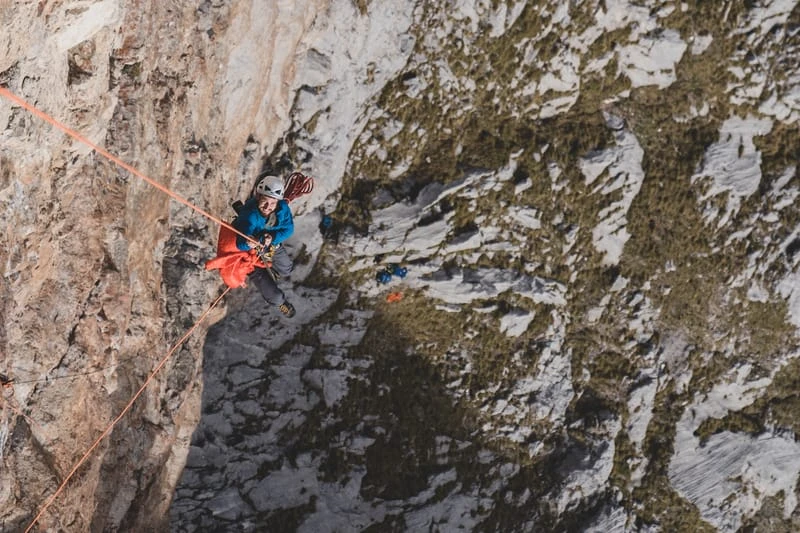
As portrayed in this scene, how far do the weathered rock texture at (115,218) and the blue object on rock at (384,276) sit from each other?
434cm

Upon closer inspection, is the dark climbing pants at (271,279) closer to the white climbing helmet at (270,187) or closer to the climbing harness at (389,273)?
the white climbing helmet at (270,187)

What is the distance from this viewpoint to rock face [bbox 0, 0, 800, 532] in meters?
15.4

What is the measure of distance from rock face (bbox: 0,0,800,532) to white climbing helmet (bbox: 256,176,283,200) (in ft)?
9.56

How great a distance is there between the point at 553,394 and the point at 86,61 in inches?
555

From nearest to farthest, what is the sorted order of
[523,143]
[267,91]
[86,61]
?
1. [86,61]
2. [267,91]
3. [523,143]

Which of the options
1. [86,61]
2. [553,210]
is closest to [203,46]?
[86,61]

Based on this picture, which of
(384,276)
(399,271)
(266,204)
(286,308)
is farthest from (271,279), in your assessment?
(399,271)

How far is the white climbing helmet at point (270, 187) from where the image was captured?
1191 centimetres

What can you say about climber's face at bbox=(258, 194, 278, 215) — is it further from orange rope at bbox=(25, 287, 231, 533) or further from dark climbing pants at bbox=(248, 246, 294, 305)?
orange rope at bbox=(25, 287, 231, 533)

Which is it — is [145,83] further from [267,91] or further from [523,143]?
[523,143]

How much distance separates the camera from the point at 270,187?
39.1 feet

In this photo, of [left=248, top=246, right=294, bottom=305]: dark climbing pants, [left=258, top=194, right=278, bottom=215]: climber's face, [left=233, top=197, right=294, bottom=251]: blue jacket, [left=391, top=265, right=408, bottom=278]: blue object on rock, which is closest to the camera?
[left=258, top=194, right=278, bottom=215]: climber's face

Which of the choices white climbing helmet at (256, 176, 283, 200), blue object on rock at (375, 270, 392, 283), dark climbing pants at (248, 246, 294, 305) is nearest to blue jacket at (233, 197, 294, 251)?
white climbing helmet at (256, 176, 283, 200)

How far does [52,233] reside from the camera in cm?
1047
